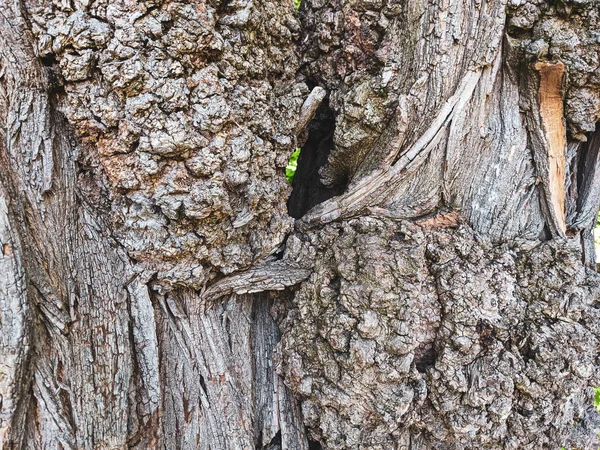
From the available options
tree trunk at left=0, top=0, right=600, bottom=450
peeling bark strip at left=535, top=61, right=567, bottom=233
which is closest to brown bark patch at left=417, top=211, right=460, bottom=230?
tree trunk at left=0, top=0, right=600, bottom=450

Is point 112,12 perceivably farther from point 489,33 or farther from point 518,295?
point 518,295

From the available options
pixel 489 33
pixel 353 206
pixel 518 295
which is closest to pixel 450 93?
pixel 489 33

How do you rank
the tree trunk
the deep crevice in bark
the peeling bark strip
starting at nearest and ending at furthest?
the tree trunk → the peeling bark strip → the deep crevice in bark

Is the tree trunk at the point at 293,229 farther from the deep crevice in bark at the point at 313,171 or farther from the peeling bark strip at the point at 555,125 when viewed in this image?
the deep crevice in bark at the point at 313,171

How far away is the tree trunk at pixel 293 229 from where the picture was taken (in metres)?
1.32

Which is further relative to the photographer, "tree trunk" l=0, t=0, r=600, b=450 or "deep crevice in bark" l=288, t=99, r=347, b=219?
"deep crevice in bark" l=288, t=99, r=347, b=219

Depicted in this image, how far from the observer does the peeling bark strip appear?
1.50 m

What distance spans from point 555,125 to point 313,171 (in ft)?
3.12

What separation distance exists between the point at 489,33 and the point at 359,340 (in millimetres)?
1104

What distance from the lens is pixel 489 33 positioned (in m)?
1.51

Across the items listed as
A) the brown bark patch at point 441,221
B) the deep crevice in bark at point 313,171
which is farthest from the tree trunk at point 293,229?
the deep crevice in bark at point 313,171

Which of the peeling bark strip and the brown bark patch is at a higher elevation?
the peeling bark strip

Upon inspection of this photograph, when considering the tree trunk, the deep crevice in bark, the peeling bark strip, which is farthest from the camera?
the deep crevice in bark

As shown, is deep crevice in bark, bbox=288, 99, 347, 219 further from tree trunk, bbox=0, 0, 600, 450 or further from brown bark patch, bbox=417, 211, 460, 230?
brown bark patch, bbox=417, 211, 460, 230
